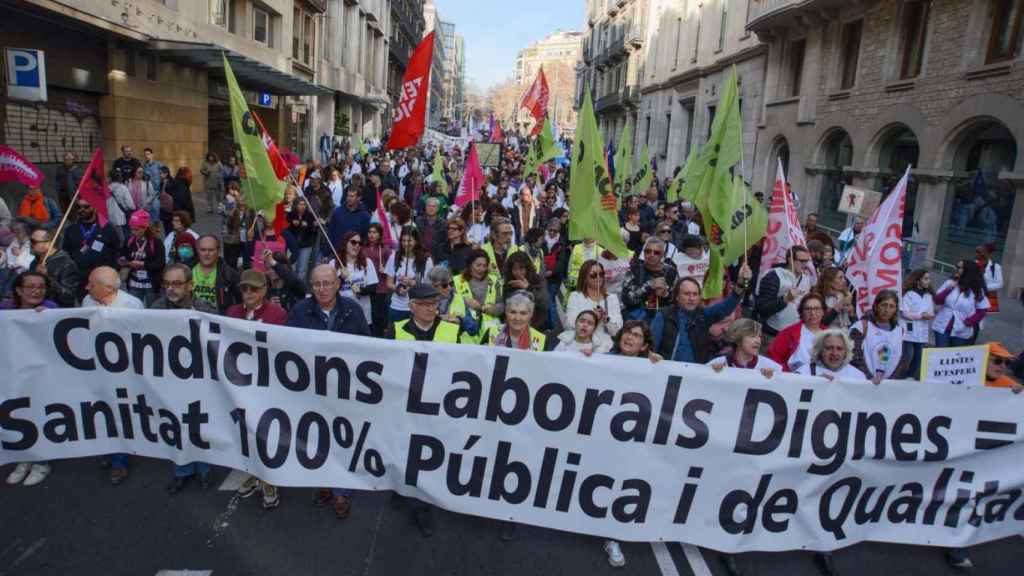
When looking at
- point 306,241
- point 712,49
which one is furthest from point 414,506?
point 712,49

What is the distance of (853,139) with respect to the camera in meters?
17.6

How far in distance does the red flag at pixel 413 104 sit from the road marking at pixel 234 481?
528 cm

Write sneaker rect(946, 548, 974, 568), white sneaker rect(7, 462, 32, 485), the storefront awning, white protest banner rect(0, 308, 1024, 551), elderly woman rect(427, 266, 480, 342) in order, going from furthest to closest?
the storefront awning
elderly woman rect(427, 266, 480, 342)
white sneaker rect(7, 462, 32, 485)
sneaker rect(946, 548, 974, 568)
white protest banner rect(0, 308, 1024, 551)

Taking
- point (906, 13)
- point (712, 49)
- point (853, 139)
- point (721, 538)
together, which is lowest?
point (721, 538)

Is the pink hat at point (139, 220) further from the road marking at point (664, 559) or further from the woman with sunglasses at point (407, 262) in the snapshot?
the road marking at point (664, 559)

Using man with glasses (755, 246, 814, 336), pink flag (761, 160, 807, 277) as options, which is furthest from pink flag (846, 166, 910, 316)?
pink flag (761, 160, 807, 277)

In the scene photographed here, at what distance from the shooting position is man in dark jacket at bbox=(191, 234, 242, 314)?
17.4 ft

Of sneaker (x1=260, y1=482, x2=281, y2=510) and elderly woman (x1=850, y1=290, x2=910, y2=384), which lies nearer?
sneaker (x1=260, y1=482, x2=281, y2=510)

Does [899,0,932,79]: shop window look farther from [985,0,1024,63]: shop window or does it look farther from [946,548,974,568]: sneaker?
[946,548,974,568]: sneaker

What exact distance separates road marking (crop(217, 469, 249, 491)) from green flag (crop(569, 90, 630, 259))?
315 cm

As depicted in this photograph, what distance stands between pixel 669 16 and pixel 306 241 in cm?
3289

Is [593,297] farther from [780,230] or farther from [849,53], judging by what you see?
[849,53]

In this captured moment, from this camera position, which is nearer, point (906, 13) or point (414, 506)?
point (414, 506)

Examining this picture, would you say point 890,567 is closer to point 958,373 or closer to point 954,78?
point 958,373
